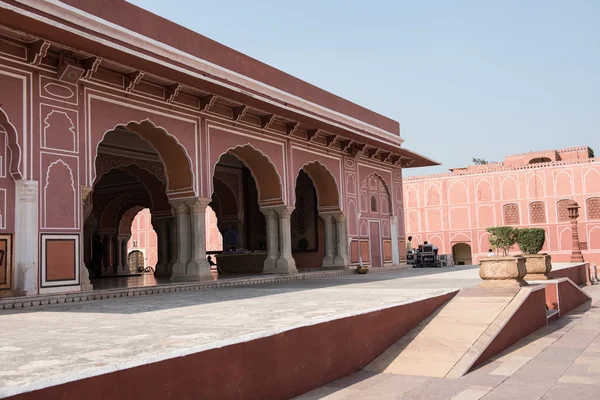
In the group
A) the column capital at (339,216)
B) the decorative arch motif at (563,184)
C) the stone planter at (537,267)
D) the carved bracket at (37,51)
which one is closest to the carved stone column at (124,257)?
the column capital at (339,216)

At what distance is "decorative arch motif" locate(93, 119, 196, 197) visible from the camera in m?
10.7

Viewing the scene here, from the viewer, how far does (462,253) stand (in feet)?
111

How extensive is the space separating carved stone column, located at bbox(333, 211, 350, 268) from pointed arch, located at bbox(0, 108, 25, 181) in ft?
30.7

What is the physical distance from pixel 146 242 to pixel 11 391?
100ft

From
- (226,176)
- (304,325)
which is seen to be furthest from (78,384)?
(226,176)

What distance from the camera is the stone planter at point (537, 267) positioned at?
9.38 metres

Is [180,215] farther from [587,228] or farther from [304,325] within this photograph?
[587,228]

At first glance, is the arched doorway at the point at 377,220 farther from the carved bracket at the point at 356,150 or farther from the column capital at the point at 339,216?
the column capital at the point at 339,216

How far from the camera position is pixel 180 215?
37.0 feet

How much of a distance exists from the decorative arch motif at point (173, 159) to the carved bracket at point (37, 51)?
2.48 m

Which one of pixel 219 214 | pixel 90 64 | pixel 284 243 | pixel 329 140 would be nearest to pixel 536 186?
pixel 329 140

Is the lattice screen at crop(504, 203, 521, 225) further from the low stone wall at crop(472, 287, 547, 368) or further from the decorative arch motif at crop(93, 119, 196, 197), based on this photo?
the low stone wall at crop(472, 287, 547, 368)

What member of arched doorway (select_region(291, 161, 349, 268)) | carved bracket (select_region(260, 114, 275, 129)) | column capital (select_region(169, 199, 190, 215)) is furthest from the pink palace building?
column capital (select_region(169, 199, 190, 215))

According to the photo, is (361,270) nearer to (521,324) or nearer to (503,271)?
(503,271)
